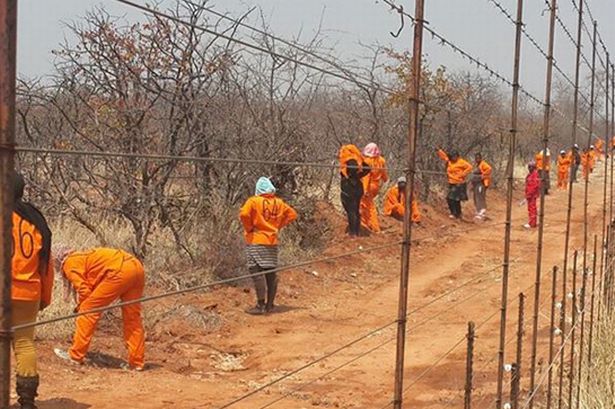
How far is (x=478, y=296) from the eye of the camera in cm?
1125

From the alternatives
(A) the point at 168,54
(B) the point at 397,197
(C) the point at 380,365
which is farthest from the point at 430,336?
(B) the point at 397,197

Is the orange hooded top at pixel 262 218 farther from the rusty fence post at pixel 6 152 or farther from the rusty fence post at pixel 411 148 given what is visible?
the rusty fence post at pixel 6 152

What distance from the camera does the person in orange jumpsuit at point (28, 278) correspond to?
4.48m

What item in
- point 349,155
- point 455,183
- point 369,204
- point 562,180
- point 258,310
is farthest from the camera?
point 562,180

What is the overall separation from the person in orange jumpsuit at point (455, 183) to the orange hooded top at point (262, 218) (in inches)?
305

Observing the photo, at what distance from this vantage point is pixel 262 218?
31.8 ft

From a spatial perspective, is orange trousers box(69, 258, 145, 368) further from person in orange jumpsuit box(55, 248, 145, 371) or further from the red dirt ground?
the red dirt ground

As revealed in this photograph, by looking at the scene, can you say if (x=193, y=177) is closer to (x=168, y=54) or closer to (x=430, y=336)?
(x=168, y=54)

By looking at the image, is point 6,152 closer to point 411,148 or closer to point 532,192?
point 411,148

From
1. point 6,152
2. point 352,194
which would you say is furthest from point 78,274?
point 352,194

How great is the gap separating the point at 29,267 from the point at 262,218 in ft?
16.4

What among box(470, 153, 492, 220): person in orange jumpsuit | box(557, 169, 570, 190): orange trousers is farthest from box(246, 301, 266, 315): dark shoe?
box(557, 169, 570, 190): orange trousers

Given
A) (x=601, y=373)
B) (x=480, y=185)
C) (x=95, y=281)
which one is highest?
(x=480, y=185)

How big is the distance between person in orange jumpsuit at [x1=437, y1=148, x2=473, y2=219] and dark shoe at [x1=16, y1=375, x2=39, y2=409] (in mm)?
12370
